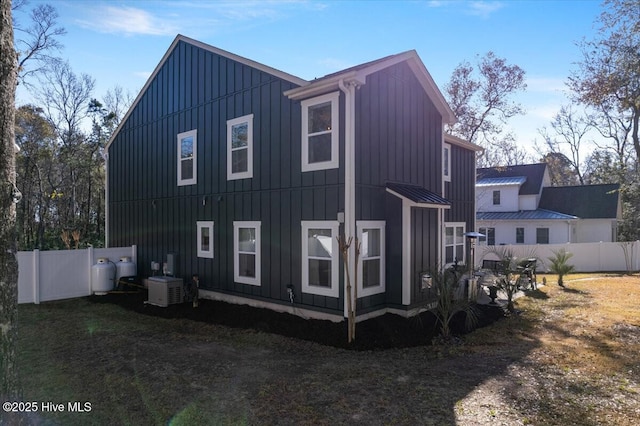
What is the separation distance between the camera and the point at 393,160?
9086 millimetres

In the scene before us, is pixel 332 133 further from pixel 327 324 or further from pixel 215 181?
pixel 215 181

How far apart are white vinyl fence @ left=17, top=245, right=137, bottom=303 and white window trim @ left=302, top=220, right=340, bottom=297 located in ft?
25.3

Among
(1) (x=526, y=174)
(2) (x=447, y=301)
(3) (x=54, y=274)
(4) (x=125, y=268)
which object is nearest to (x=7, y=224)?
(2) (x=447, y=301)

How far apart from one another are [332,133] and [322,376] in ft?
15.5

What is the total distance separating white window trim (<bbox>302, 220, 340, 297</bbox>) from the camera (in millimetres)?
7875

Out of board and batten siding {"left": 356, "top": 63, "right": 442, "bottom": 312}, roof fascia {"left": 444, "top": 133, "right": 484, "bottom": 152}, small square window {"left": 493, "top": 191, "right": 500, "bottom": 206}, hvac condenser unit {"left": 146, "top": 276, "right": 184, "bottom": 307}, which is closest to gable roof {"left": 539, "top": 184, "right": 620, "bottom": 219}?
small square window {"left": 493, "top": 191, "right": 500, "bottom": 206}

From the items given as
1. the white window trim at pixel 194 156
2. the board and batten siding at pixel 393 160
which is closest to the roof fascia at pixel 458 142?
the board and batten siding at pixel 393 160

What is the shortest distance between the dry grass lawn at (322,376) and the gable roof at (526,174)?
56.1 ft

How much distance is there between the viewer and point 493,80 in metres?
24.2

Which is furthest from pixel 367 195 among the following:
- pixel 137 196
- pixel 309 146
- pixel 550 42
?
pixel 137 196

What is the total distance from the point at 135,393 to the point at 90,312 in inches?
240

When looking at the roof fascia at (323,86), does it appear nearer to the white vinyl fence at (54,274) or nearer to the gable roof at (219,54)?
the gable roof at (219,54)

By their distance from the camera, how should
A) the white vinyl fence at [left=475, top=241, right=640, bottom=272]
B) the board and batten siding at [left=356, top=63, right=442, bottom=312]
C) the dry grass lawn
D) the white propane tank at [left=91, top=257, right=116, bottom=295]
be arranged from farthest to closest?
the white vinyl fence at [left=475, top=241, right=640, bottom=272] < the white propane tank at [left=91, top=257, right=116, bottom=295] < the board and batten siding at [left=356, top=63, right=442, bottom=312] < the dry grass lawn

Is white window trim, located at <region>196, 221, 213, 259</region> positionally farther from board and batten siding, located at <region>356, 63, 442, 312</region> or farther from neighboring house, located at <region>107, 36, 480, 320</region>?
board and batten siding, located at <region>356, 63, 442, 312</region>
